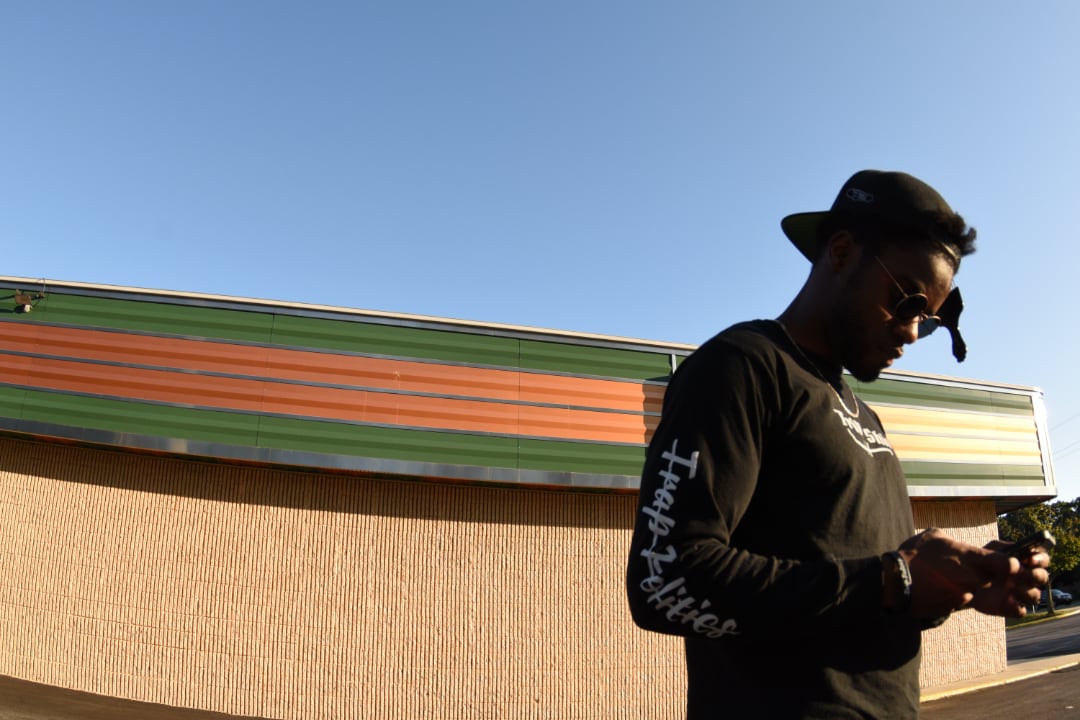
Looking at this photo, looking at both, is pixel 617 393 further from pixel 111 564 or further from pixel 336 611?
pixel 111 564

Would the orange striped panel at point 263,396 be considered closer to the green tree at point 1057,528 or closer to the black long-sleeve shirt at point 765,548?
the black long-sleeve shirt at point 765,548

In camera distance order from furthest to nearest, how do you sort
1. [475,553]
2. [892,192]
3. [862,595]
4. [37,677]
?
[475,553]
[37,677]
[892,192]
[862,595]

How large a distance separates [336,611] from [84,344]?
5299 mm

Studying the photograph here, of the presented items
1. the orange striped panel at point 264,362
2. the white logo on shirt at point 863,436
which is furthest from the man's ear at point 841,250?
the orange striped panel at point 264,362

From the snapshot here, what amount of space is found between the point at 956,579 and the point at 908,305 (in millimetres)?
623

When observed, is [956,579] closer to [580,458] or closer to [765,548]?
[765,548]

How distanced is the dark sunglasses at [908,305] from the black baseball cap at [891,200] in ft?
0.34

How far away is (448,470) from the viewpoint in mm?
10570

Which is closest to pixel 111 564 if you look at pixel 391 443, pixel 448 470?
pixel 391 443

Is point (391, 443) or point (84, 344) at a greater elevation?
point (84, 344)

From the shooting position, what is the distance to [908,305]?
5.50 ft

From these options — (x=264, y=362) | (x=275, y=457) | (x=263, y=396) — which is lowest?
(x=275, y=457)

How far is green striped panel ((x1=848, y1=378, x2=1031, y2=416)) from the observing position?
13414mm

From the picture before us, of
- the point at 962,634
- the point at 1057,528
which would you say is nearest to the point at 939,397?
the point at 962,634
